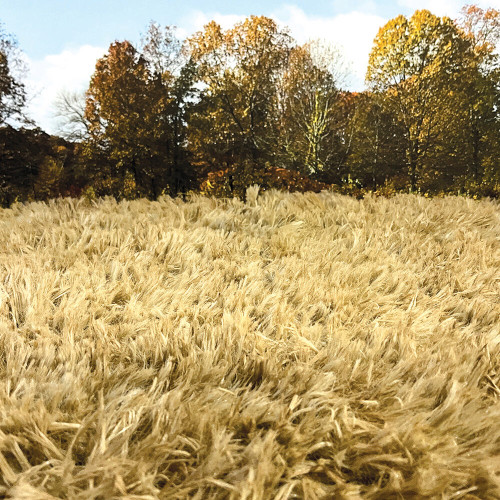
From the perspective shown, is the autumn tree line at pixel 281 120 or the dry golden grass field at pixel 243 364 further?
the autumn tree line at pixel 281 120

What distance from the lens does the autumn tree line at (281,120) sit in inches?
843

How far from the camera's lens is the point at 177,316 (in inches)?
72.7

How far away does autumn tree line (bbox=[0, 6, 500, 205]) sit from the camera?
843 inches

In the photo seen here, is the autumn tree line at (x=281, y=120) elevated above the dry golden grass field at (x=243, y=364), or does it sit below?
above

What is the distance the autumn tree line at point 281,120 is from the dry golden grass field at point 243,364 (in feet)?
57.3

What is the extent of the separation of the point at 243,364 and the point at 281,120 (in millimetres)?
26991

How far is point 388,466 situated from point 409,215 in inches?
116

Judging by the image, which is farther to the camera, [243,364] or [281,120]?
[281,120]

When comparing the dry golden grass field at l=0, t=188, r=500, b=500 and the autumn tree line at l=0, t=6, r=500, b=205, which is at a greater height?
the autumn tree line at l=0, t=6, r=500, b=205

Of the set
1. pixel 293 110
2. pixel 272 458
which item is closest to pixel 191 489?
pixel 272 458

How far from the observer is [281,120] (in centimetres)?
2672

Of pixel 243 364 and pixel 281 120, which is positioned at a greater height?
pixel 281 120

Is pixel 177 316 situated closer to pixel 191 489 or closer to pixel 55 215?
pixel 191 489

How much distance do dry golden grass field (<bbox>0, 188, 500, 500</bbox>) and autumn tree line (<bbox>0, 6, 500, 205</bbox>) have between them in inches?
687
